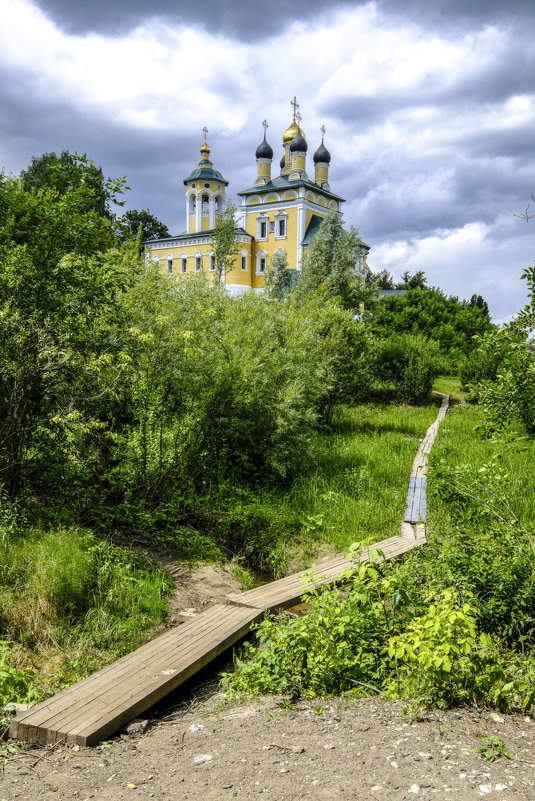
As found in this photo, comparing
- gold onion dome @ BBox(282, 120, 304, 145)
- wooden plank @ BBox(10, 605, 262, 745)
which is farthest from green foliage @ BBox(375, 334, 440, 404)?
gold onion dome @ BBox(282, 120, 304, 145)

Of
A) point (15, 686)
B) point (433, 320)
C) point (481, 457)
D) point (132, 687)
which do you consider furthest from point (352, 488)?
point (433, 320)

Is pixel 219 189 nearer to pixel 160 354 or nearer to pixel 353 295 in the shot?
pixel 353 295

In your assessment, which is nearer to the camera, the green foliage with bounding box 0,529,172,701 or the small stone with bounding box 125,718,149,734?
the small stone with bounding box 125,718,149,734

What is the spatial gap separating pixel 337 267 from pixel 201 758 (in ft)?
90.5

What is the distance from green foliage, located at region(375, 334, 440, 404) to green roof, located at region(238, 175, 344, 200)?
32.7 m

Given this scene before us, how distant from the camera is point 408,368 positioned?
19.8m

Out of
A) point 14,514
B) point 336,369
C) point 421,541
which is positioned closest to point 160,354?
point 14,514

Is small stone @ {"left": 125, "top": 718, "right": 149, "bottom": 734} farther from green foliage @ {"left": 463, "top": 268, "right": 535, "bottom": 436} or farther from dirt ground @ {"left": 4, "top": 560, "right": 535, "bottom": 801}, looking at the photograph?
green foliage @ {"left": 463, "top": 268, "right": 535, "bottom": 436}

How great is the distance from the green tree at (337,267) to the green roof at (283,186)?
1835 cm

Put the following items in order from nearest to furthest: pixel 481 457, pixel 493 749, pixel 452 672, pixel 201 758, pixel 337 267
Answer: pixel 493 749 → pixel 201 758 → pixel 452 672 → pixel 481 457 → pixel 337 267

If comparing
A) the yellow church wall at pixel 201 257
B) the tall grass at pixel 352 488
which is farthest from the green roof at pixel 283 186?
the tall grass at pixel 352 488

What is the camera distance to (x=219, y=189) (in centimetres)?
5931

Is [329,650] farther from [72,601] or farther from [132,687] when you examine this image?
[72,601]

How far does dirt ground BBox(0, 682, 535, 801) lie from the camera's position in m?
2.91
